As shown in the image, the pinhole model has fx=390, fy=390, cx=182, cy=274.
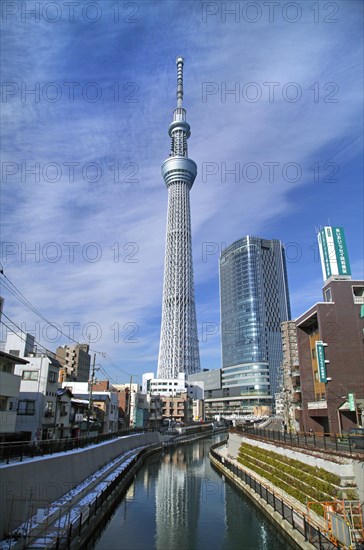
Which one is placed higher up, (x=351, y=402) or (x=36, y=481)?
(x=351, y=402)

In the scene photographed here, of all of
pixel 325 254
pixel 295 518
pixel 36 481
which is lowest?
pixel 295 518

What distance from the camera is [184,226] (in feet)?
452

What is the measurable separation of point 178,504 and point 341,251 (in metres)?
26.8

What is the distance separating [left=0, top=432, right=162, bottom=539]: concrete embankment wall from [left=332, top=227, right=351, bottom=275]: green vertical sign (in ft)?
88.4

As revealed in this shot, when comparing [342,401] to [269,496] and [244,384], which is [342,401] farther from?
[244,384]

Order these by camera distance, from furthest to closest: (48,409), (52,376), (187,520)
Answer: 1. (52,376)
2. (48,409)
3. (187,520)

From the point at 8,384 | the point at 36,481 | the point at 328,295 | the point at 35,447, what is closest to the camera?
the point at 36,481

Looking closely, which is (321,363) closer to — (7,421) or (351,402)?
(351,402)

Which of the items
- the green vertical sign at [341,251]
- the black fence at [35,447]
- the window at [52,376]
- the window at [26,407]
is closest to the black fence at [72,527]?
the black fence at [35,447]

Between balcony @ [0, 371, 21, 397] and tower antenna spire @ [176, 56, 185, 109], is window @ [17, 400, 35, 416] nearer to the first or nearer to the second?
balcony @ [0, 371, 21, 397]

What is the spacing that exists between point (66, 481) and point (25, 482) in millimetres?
5703

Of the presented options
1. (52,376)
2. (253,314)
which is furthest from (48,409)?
(253,314)

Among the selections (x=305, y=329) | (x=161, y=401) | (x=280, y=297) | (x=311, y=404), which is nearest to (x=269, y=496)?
(x=311, y=404)

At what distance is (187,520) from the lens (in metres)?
21.0
